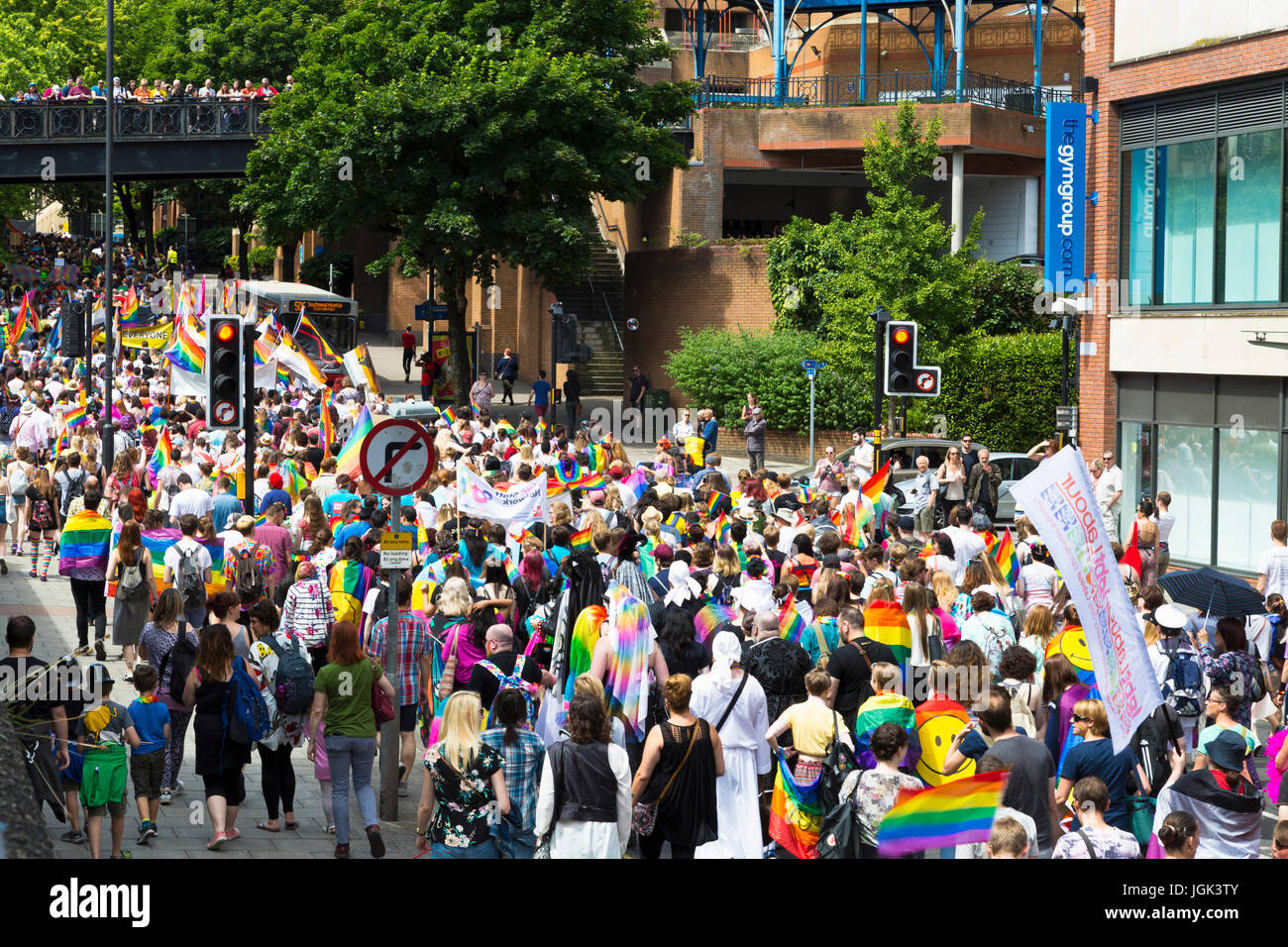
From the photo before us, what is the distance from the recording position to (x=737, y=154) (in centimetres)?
4322

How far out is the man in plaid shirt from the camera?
1095 centimetres

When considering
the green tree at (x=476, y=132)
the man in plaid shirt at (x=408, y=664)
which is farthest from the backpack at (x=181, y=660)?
the green tree at (x=476, y=132)

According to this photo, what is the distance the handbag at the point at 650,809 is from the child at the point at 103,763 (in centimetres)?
312

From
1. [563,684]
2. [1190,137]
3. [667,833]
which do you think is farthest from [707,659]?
[1190,137]

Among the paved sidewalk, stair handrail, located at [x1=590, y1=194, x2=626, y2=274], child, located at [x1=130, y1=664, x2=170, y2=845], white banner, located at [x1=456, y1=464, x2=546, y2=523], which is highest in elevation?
stair handrail, located at [x1=590, y1=194, x2=626, y2=274]

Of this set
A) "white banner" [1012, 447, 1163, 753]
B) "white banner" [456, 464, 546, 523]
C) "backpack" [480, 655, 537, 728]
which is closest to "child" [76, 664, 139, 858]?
"backpack" [480, 655, 537, 728]

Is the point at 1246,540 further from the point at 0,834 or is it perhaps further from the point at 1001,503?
the point at 0,834

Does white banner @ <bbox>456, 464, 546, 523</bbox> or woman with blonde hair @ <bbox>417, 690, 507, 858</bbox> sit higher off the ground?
white banner @ <bbox>456, 464, 546, 523</bbox>

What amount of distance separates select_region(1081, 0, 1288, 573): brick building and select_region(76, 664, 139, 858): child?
17.6 m

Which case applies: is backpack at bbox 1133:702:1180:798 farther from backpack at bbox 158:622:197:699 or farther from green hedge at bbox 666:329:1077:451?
green hedge at bbox 666:329:1077:451

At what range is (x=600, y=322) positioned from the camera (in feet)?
153

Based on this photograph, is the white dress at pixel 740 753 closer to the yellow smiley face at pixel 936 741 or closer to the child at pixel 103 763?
the yellow smiley face at pixel 936 741

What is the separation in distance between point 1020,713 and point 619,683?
8.37 feet

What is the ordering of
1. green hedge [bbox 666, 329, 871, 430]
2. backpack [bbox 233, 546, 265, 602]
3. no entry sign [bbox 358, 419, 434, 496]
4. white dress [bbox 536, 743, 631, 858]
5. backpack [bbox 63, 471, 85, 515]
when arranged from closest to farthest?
white dress [bbox 536, 743, 631, 858] → no entry sign [bbox 358, 419, 434, 496] → backpack [bbox 233, 546, 265, 602] → backpack [bbox 63, 471, 85, 515] → green hedge [bbox 666, 329, 871, 430]
